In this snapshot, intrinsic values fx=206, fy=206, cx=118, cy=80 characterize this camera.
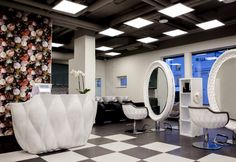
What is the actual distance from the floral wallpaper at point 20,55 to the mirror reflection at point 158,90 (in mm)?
3023

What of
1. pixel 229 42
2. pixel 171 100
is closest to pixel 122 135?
pixel 171 100

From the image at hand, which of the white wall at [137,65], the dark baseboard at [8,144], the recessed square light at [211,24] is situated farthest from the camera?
the white wall at [137,65]

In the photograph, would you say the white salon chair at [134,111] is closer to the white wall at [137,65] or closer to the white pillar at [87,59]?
the white pillar at [87,59]

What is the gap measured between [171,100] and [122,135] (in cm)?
156

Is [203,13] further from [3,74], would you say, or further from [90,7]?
[3,74]

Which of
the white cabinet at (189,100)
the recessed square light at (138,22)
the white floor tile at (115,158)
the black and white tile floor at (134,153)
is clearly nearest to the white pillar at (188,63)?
the white cabinet at (189,100)

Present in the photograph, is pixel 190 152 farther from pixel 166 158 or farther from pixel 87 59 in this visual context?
pixel 87 59

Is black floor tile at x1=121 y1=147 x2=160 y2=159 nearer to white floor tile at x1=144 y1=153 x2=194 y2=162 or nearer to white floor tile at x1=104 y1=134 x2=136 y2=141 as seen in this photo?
white floor tile at x1=144 y1=153 x2=194 y2=162

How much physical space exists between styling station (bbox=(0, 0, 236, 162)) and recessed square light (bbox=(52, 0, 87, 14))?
24 millimetres

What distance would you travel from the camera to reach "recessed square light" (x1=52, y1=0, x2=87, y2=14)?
4.38 m

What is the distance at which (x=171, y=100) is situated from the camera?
5.38 metres

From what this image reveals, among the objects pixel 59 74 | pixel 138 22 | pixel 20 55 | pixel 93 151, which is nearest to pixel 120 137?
pixel 93 151

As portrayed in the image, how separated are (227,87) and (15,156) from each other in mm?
4257

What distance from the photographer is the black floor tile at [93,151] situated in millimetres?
3582
